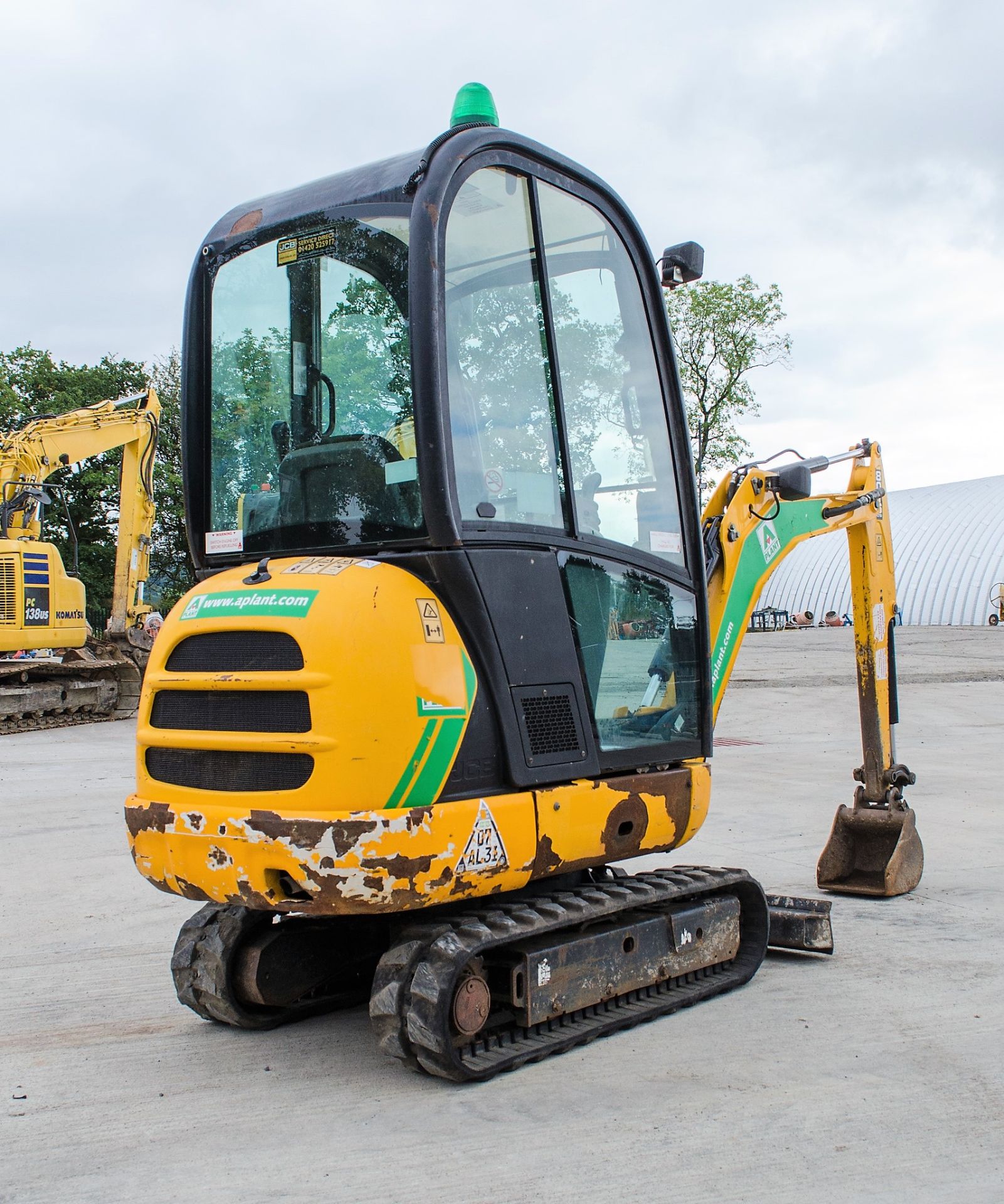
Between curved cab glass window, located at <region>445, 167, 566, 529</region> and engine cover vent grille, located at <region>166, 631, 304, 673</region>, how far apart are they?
0.73m

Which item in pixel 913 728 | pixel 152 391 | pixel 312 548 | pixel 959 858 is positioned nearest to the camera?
pixel 312 548

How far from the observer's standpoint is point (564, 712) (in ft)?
13.8

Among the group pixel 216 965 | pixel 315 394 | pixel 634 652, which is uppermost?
pixel 315 394

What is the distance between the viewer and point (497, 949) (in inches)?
161

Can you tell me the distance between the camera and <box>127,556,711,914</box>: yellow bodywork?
11.9 feet

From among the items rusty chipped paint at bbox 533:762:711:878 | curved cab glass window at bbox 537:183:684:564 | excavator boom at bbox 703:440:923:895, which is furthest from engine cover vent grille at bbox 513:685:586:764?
excavator boom at bbox 703:440:923:895

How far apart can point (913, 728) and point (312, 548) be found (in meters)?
11.8

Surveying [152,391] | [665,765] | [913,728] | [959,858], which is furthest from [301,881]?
[152,391]

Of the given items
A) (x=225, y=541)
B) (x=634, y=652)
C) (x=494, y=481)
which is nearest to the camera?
(x=494, y=481)

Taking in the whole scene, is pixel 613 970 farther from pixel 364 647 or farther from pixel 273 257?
pixel 273 257

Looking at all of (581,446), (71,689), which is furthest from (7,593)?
(581,446)

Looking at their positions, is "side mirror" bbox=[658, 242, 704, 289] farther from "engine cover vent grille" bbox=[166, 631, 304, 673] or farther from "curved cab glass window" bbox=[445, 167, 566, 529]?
"engine cover vent grille" bbox=[166, 631, 304, 673]

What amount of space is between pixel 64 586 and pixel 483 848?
14.5 meters

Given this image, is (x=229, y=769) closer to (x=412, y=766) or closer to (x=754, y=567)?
(x=412, y=766)
